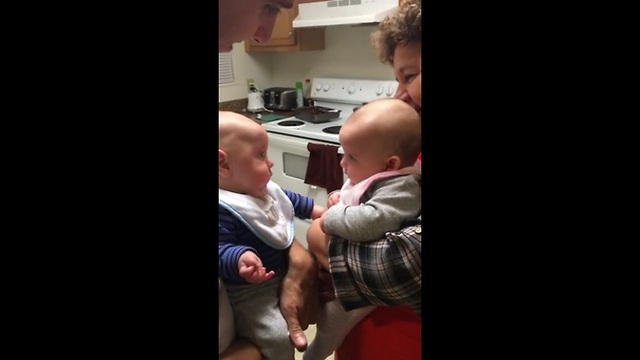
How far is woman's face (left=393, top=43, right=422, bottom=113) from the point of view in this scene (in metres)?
0.95

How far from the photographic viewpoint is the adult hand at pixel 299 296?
917 millimetres

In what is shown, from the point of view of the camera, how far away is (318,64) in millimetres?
3490

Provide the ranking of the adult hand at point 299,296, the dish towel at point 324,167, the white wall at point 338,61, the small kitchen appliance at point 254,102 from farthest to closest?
the small kitchen appliance at point 254,102 < the white wall at point 338,61 < the dish towel at point 324,167 < the adult hand at point 299,296

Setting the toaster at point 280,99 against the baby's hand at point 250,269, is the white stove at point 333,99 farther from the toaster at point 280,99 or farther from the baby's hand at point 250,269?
the baby's hand at point 250,269

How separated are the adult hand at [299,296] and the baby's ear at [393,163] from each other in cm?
27

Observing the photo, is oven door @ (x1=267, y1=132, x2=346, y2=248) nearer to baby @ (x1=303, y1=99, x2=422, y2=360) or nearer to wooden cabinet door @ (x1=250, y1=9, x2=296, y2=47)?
wooden cabinet door @ (x1=250, y1=9, x2=296, y2=47)

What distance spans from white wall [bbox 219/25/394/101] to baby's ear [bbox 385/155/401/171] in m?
2.21

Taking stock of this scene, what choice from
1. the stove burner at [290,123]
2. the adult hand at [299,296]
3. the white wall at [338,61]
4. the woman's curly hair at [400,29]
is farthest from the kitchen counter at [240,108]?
the adult hand at [299,296]

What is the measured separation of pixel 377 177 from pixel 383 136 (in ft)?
0.26

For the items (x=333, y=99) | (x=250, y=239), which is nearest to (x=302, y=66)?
(x=333, y=99)

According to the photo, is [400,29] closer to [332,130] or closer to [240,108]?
[332,130]

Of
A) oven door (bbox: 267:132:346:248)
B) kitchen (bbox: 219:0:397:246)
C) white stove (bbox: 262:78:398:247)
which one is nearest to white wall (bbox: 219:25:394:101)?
kitchen (bbox: 219:0:397:246)
